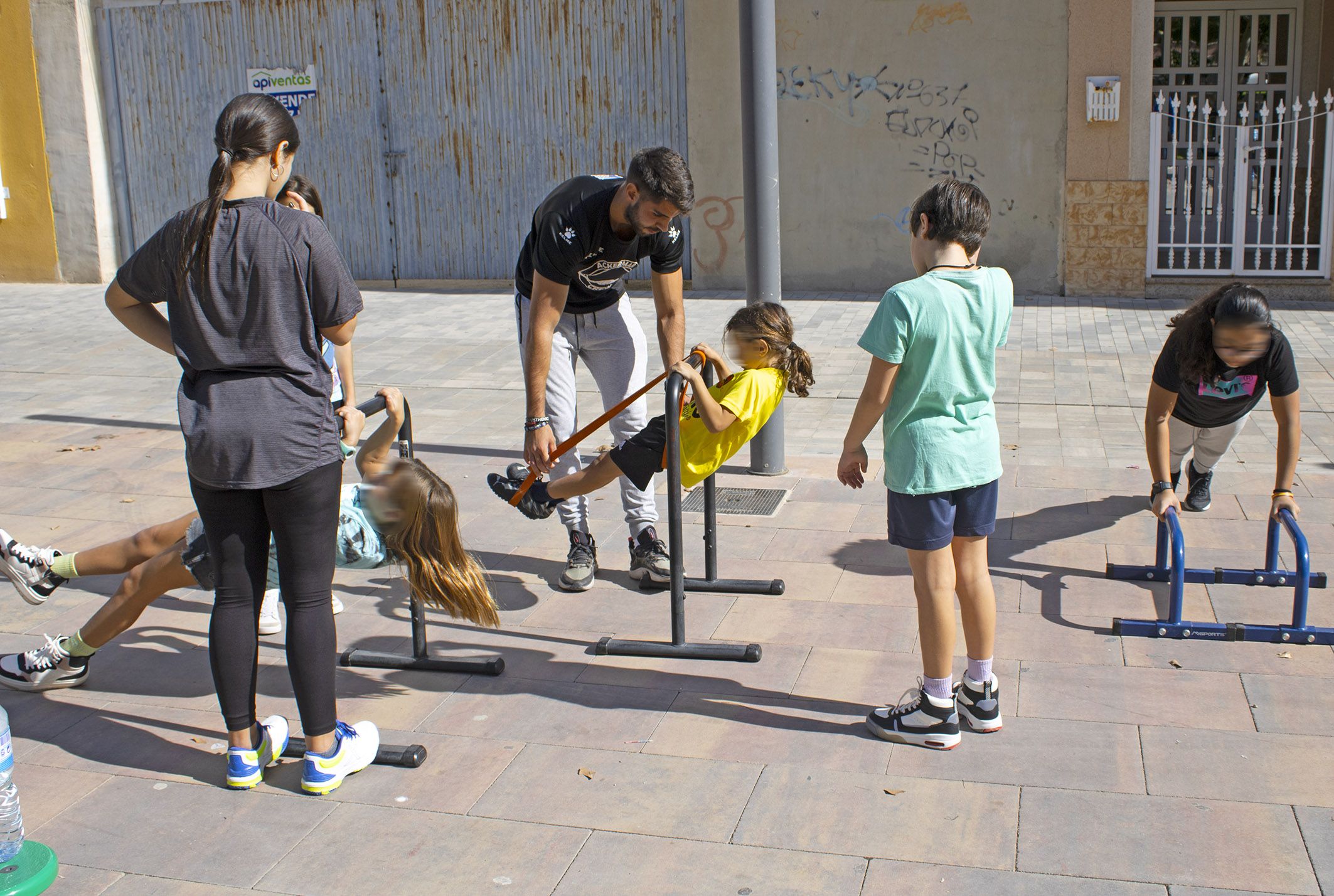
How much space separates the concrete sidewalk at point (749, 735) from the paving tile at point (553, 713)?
0.04 feet

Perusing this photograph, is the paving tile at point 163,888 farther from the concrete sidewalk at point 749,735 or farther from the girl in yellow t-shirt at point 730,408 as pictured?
the girl in yellow t-shirt at point 730,408

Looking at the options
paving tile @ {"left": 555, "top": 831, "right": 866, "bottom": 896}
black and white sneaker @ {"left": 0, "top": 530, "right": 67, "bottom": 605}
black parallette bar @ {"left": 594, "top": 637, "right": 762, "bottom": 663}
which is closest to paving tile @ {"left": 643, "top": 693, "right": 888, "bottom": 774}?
black parallette bar @ {"left": 594, "top": 637, "right": 762, "bottom": 663}

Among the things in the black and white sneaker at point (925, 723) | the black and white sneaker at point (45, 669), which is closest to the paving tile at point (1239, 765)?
the black and white sneaker at point (925, 723)

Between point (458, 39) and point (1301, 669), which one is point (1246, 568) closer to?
point (1301, 669)

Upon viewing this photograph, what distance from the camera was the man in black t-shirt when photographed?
4.12 metres

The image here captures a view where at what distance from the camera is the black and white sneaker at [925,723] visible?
337cm

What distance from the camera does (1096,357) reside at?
9.24 meters

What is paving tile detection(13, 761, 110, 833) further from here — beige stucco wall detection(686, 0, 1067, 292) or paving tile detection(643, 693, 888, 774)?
beige stucco wall detection(686, 0, 1067, 292)

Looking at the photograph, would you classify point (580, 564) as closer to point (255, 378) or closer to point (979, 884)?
point (255, 378)

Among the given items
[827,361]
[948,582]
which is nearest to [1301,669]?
[948,582]

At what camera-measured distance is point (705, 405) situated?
400 centimetres

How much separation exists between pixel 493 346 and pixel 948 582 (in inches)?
289

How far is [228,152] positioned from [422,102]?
11.3 meters

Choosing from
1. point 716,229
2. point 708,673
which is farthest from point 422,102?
point 708,673
